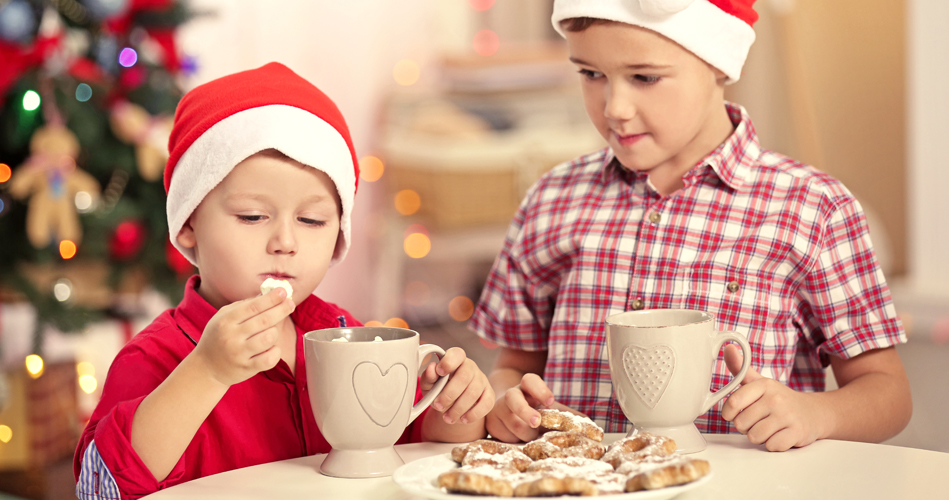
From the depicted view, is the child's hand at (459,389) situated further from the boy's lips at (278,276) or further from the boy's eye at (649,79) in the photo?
the boy's eye at (649,79)

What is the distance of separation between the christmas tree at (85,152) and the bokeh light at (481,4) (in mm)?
2281

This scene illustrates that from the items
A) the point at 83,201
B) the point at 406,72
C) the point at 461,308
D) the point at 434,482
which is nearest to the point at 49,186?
the point at 83,201

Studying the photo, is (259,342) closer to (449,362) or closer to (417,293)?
(449,362)

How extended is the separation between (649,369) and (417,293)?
11.3ft

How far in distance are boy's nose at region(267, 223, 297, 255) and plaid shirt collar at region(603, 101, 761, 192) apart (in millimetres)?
501

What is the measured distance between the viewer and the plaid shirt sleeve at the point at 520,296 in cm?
122

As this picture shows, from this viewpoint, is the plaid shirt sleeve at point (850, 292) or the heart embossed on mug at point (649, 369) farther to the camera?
the plaid shirt sleeve at point (850, 292)

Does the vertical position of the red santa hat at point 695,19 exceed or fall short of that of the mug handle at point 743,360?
it exceeds it

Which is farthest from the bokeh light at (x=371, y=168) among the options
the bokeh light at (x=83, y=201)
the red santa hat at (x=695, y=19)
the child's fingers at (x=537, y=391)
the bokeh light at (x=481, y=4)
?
the child's fingers at (x=537, y=391)

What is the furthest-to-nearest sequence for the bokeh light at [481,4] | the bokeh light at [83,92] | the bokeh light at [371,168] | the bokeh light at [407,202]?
1. the bokeh light at [481,4]
2. the bokeh light at [371,168]
3. the bokeh light at [407,202]
4. the bokeh light at [83,92]

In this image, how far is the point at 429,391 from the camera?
31.5 inches

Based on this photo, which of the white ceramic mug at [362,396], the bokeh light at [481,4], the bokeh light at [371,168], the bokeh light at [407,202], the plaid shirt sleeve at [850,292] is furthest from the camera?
the bokeh light at [481,4]

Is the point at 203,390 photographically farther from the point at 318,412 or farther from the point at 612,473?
the point at 612,473

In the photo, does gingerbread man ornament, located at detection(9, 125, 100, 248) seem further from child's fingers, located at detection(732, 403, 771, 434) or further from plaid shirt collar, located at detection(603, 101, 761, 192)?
child's fingers, located at detection(732, 403, 771, 434)
